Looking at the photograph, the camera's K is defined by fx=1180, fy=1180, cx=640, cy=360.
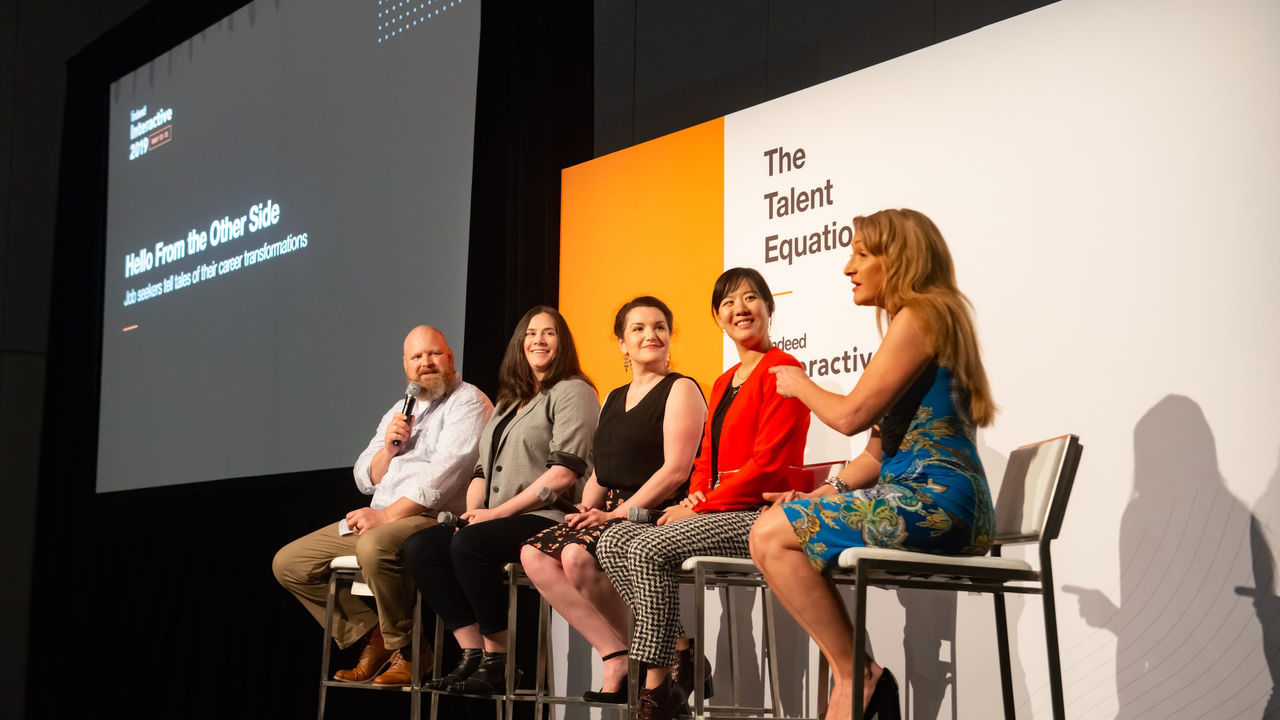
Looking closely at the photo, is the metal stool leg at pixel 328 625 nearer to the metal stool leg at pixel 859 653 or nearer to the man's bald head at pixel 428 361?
the man's bald head at pixel 428 361

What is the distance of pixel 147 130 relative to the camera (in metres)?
6.41

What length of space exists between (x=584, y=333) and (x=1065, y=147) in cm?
184

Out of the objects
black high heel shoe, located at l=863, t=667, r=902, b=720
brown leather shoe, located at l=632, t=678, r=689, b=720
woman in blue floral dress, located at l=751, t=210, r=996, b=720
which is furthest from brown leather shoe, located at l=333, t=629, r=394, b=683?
black high heel shoe, located at l=863, t=667, r=902, b=720

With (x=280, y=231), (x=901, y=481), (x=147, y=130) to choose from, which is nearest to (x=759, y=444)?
(x=901, y=481)

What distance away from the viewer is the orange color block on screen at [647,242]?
12.4 feet

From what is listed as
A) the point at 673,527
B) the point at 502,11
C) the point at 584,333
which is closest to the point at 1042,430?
the point at 673,527

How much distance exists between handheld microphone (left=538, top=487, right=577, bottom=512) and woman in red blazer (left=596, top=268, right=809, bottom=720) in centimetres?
41

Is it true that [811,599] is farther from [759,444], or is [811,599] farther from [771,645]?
[771,645]

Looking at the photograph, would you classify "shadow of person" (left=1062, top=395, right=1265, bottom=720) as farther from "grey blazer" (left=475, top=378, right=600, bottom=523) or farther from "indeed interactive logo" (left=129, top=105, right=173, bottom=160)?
"indeed interactive logo" (left=129, top=105, right=173, bottom=160)

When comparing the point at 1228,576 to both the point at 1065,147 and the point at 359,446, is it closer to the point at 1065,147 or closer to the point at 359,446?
the point at 1065,147

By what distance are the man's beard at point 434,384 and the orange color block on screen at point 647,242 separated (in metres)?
0.49

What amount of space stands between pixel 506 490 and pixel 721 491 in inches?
36.5

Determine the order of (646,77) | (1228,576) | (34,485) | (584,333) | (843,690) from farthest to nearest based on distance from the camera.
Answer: (34,485) → (646,77) → (584,333) → (1228,576) → (843,690)

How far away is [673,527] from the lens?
108 inches
